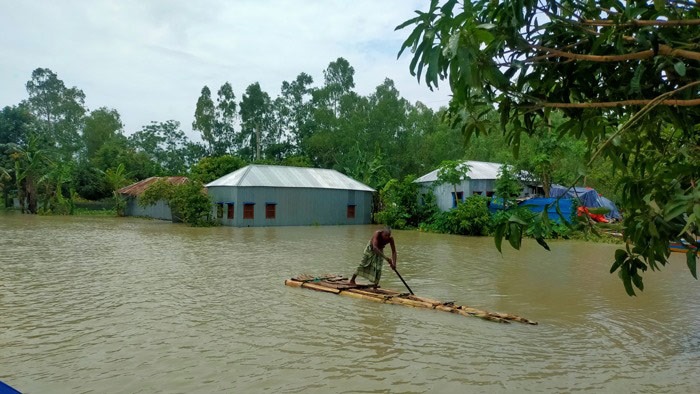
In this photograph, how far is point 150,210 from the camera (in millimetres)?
37781

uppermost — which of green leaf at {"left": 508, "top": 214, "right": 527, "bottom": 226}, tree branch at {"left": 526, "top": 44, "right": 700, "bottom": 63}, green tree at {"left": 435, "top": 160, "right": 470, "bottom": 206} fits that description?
green tree at {"left": 435, "top": 160, "right": 470, "bottom": 206}

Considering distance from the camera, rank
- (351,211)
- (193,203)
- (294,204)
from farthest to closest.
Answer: (351,211) < (294,204) < (193,203)

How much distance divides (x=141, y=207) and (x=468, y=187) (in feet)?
76.3

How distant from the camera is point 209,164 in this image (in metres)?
36.8

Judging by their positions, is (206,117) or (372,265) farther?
(206,117)

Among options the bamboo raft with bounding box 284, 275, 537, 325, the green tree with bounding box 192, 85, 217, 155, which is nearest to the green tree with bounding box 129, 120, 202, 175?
the green tree with bounding box 192, 85, 217, 155

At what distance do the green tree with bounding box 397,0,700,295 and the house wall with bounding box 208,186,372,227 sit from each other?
26.3 metres

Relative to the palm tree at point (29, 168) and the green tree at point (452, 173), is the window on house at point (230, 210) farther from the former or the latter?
the palm tree at point (29, 168)

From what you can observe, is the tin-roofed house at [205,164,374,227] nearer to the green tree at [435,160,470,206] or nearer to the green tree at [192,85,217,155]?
the green tree at [435,160,470,206]

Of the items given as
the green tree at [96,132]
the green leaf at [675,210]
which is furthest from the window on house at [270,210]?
the green tree at [96,132]

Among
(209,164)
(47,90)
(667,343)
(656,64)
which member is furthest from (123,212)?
(656,64)

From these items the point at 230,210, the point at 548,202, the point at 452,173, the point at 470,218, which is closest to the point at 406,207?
the point at 452,173

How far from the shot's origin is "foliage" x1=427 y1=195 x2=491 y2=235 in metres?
25.5

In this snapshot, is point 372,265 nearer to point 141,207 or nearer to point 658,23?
point 658,23
